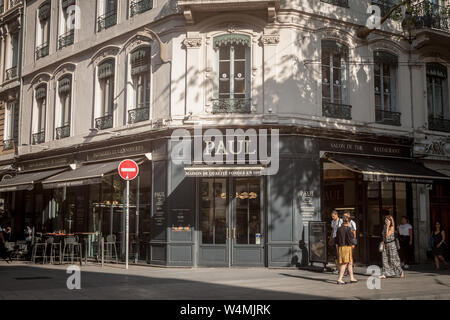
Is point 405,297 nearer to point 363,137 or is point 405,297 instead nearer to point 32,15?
point 363,137

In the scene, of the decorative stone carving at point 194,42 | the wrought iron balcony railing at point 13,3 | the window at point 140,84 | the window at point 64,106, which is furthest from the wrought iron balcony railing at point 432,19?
the wrought iron balcony railing at point 13,3

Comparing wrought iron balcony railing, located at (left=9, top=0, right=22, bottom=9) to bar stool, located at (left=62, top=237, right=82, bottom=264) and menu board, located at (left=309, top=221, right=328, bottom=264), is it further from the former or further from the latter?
menu board, located at (left=309, top=221, right=328, bottom=264)

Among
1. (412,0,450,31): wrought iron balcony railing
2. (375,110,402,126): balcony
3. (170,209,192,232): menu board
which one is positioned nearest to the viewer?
(170,209,192,232): menu board

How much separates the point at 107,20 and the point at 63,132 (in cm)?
490

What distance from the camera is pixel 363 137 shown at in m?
17.5

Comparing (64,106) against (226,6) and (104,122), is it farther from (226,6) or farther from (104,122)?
(226,6)

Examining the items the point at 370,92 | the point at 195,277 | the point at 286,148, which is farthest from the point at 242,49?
the point at 195,277

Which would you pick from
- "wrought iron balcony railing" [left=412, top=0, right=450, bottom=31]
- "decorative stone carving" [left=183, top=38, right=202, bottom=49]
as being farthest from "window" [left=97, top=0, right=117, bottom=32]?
"wrought iron balcony railing" [left=412, top=0, right=450, bottom=31]

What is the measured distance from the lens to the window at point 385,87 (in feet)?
60.0

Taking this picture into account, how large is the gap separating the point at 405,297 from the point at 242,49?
9.65 m

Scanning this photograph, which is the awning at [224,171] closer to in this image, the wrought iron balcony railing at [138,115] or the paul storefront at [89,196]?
the paul storefront at [89,196]

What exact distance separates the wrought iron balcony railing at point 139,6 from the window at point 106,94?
2030 mm

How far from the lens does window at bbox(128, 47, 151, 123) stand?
59.0 ft

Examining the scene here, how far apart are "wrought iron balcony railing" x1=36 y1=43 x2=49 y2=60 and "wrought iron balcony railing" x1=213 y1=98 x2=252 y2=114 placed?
10165 millimetres
